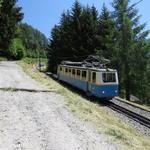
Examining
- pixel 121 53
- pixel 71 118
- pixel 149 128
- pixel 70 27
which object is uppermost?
pixel 70 27

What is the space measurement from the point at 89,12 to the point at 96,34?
4.10m

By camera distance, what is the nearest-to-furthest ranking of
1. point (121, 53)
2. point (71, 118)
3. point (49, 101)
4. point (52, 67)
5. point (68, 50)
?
point (71, 118), point (49, 101), point (121, 53), point (68, 50), point (52, 67)

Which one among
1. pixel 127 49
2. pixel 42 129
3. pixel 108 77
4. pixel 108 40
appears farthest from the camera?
pixel 108 40

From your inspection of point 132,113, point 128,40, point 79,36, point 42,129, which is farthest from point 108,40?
point 42,129

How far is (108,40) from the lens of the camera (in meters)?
39.6

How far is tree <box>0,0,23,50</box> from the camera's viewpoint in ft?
159

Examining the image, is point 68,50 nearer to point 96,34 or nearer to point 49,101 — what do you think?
point 96,34

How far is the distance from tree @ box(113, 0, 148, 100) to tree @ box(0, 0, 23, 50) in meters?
17.8

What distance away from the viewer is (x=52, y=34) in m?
62.7

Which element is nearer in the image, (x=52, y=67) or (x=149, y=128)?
(x=149, y=128)

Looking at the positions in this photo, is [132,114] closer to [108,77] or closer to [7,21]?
[108,77]

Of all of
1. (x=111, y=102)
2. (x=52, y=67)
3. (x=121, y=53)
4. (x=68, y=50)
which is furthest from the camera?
(x=52, y=67)

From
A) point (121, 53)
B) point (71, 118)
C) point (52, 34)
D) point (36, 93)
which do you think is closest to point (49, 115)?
point (71, 118)

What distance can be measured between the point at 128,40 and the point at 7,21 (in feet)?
66.8
